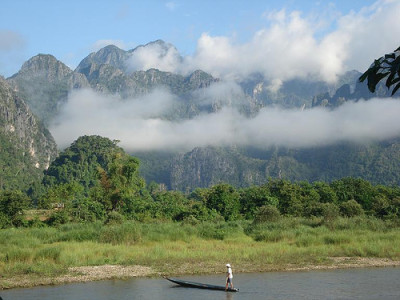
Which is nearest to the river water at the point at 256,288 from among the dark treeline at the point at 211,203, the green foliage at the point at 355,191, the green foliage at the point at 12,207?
the dark treeline at the point at 211,203

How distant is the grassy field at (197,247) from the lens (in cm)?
2405

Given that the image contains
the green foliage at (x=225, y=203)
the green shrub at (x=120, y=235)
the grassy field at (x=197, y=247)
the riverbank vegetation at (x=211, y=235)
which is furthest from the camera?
the green foliage at (x=225, y=203)

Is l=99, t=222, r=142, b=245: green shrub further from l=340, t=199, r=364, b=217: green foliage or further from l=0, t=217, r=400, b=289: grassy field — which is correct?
l=340, t=199, r=364, b=217: green foliage

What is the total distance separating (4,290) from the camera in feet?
64.1

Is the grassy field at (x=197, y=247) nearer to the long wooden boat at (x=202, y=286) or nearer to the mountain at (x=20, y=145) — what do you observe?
the long wooden boat at (x=202, y=286)

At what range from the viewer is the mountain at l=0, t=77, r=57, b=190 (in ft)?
438

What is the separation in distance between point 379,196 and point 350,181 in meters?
6.47

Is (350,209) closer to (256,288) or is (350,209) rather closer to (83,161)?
(256,288)

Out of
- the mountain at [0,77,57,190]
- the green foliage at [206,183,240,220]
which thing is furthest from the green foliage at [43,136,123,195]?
the green foliage at [206,183,240,220]

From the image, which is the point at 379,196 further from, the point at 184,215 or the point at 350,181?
the point at 184,215

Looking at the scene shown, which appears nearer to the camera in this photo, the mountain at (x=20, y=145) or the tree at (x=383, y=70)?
the tree at (x=383, y=70)

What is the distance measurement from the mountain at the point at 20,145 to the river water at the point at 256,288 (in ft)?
355

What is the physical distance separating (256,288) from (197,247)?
37.0 feet

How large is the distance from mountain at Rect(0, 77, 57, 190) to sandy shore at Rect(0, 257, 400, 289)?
10519 cm
